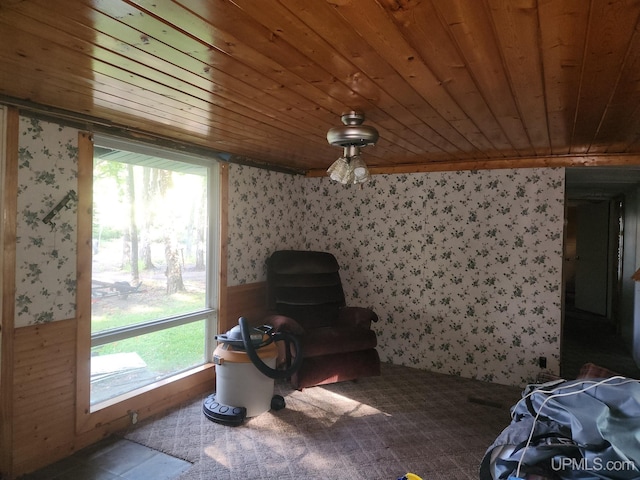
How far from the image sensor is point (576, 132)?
2.71 m

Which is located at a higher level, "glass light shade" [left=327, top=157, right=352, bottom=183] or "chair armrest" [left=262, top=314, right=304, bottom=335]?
"glass light shade" [left=327, top=157, right=352, bottom=183]

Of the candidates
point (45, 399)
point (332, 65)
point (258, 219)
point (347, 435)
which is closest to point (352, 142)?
point (332, 65)

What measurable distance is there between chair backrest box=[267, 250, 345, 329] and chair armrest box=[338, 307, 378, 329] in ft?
0.56

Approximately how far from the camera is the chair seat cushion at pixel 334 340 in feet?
11.5

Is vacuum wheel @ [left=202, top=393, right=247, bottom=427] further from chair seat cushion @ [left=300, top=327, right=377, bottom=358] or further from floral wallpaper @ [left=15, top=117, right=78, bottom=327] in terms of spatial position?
floral wallpaper @ [left=15, top=117, right=78, bottom=327]

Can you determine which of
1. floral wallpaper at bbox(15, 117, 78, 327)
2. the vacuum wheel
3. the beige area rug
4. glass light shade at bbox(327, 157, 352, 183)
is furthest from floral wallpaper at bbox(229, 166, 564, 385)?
glass light shade at bbox(327, 157, 352, 183)

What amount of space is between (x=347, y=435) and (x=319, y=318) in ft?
4.53

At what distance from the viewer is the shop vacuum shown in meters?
2.94

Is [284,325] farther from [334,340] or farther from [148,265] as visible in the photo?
[148,265]

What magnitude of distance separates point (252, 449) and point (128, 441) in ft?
2.75

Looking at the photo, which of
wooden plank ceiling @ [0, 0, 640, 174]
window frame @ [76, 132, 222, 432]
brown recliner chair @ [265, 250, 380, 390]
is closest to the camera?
wooden plank ceiling @ [0, 0, 640, 174]

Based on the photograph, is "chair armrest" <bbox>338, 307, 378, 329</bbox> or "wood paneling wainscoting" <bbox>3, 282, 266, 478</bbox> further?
"chair armrest" <bbox>338, 307, 378, 329</bbox>

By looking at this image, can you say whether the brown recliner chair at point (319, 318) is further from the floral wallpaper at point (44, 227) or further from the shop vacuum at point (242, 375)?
the floral wallpaper at point (44, 227)

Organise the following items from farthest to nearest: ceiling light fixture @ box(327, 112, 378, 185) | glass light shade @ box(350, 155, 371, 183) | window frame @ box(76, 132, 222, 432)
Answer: window frame @ box(76, 132, 222, 432) < glass light shade @ box(350, 155, 371, 183) < ceiling light fixture @ box(327, 112, 378, 185)
